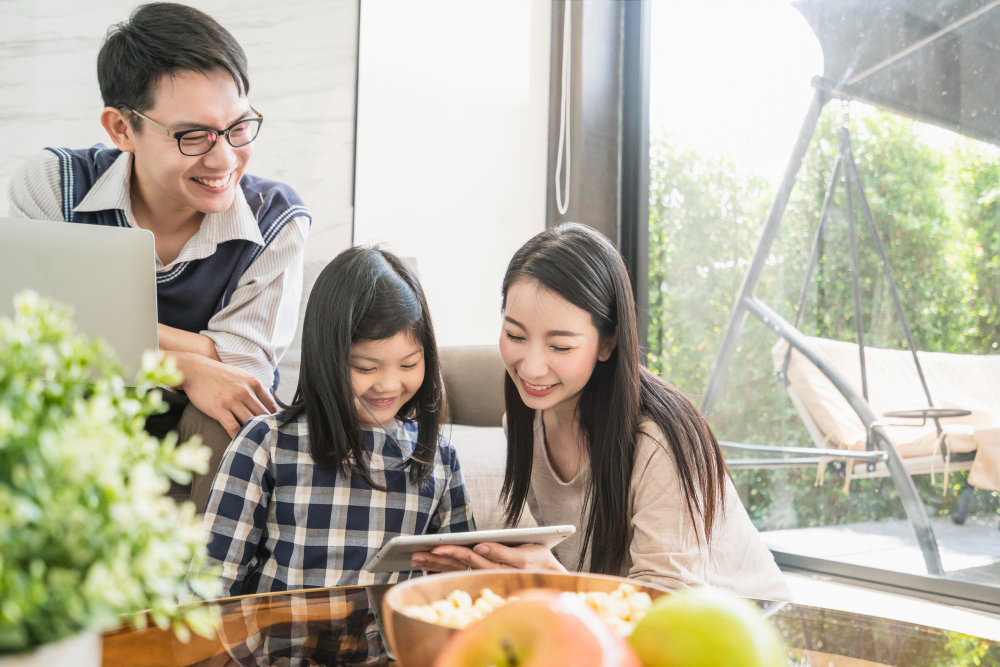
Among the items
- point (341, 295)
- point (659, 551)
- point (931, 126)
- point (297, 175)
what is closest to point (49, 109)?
point (297, 175)

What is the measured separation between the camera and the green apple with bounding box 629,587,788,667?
0.34m

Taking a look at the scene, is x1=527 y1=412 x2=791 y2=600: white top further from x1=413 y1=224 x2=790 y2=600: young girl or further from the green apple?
the green apple

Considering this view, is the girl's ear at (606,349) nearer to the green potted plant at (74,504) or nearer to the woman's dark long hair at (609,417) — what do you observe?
the woman's dark long hair at (609,417)

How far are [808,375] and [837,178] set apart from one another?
564 millimetres

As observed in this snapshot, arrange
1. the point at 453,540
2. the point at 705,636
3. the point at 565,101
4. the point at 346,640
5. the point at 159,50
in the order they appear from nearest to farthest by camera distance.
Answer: the point at 705,636 < the point at 346,640 < the point at 453,540 < the point at 159,50 < the point at 565,101

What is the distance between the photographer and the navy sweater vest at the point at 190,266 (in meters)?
1.57

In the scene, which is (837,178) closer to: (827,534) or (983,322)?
(983,322)

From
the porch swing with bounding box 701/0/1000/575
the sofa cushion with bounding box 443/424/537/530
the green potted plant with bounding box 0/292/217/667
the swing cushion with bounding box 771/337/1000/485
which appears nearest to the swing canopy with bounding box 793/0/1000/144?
the porch swing with bounding box 701/0/1000/575

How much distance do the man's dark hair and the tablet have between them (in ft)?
3.77

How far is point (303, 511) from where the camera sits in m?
1.22

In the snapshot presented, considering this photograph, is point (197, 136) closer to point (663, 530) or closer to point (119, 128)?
point (119, 128)

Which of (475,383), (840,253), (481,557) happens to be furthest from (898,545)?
(481,557)

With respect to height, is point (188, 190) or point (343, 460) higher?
point (188, 190)

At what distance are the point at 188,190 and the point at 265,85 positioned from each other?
1.10 meters
